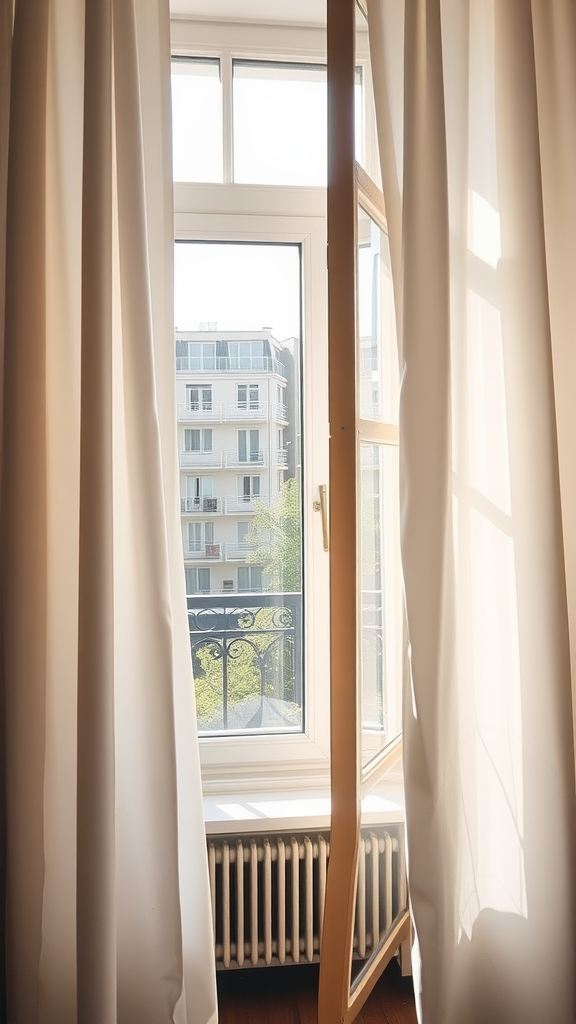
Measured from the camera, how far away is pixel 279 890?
160 cm

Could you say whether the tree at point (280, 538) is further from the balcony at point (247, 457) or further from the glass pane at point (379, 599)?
the glass pane at point (379, 599)

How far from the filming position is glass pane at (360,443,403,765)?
1375 millimetres

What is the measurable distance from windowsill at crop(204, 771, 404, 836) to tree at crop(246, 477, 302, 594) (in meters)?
0.53

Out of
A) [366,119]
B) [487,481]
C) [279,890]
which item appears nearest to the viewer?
[487,481]

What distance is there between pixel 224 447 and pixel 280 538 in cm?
29

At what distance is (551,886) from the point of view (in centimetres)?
133

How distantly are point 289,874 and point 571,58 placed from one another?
194cm

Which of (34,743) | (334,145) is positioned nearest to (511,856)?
(34,743)

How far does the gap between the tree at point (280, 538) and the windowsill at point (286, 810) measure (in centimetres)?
53

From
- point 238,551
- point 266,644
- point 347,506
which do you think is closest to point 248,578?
point 238,551

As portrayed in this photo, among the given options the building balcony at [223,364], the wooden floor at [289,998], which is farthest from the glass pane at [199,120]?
the wooden floor at [289,998]

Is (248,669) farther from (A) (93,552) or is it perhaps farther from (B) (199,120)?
(B) (199,120)

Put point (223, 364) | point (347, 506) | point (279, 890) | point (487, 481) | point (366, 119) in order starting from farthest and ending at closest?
point (223, 364) < point (366, 119) < point (279, 890) < point (487, 481) < point (347, 506)

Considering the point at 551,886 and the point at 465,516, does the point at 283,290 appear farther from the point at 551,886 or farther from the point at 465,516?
the point at 551,886
